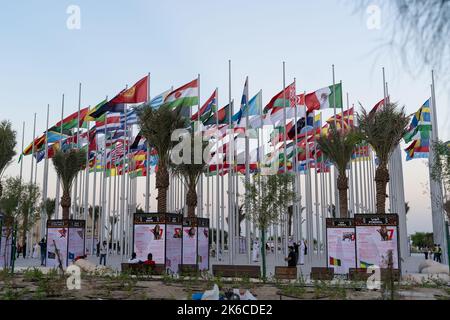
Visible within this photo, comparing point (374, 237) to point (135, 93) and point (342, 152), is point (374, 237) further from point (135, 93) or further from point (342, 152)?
point (135, 93)

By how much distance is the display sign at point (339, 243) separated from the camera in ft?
77.9

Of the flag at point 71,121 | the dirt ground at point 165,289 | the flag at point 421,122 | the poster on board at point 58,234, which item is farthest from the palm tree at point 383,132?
the flag at point 71,121

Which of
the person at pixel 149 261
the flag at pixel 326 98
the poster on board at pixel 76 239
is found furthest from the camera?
the flag at pixel 326 98

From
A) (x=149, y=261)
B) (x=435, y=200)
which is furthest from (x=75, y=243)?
(x=435, y=200)

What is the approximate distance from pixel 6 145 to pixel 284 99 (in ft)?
61.6

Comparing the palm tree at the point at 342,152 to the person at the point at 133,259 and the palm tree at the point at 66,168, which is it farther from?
the palm tree at the point at 66,168

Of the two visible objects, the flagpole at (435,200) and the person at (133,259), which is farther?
the flagpole at (435,200)

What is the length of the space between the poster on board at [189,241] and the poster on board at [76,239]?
7.20m

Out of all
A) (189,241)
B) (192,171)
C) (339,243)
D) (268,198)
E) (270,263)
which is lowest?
(270,263)

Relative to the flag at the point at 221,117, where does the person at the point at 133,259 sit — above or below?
below

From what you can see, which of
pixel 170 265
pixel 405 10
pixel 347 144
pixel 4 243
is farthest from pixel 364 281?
pixel 4 243

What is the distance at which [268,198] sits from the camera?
26.1 meters

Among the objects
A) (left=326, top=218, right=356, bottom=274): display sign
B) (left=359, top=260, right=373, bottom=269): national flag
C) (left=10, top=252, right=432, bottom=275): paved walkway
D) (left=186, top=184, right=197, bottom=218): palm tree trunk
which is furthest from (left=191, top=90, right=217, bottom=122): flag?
(left=359, top=260, right=373, bottom=269): national flag

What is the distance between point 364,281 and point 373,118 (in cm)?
1026
